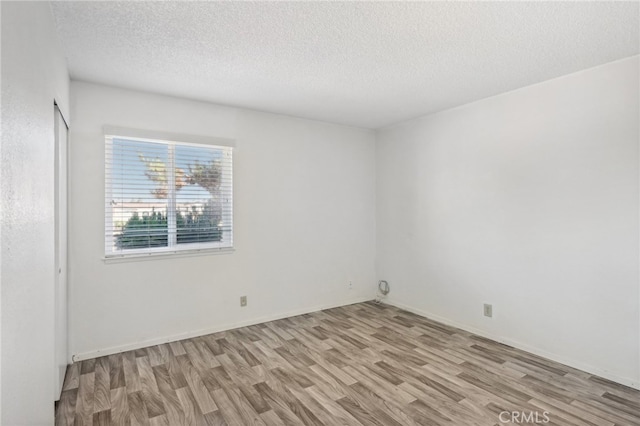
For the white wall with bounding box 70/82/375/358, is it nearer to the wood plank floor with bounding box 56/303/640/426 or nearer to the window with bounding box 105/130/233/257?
the window with bounding box 105/130/233/257

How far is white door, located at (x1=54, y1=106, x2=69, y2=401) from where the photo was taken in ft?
7.70

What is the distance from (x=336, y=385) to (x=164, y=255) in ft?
6.97

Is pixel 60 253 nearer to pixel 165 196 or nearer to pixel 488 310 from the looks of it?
pixel 165 196

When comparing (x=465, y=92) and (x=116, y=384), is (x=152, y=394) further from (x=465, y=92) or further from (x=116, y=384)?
(x=465, y=92)

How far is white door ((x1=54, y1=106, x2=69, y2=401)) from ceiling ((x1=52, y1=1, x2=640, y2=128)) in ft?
2.16

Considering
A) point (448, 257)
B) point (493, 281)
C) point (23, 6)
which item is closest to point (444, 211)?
point (448, 257)

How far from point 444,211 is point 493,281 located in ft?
3.17

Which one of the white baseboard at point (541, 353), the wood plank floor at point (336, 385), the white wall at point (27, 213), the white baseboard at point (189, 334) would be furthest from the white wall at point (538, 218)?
the white wall at point (27, 213)

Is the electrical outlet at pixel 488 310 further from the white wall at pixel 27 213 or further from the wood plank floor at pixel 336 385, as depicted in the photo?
the white wall at pixel 27 213

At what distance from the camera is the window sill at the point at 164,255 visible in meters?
3.15

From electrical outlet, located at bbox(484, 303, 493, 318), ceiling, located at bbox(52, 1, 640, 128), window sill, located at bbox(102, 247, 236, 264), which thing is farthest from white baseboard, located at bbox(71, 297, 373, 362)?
ceiling, located at bbox(52, 1, 640, 128)

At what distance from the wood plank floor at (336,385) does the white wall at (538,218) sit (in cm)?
33

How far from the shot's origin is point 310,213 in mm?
4406

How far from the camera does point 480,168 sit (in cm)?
360
